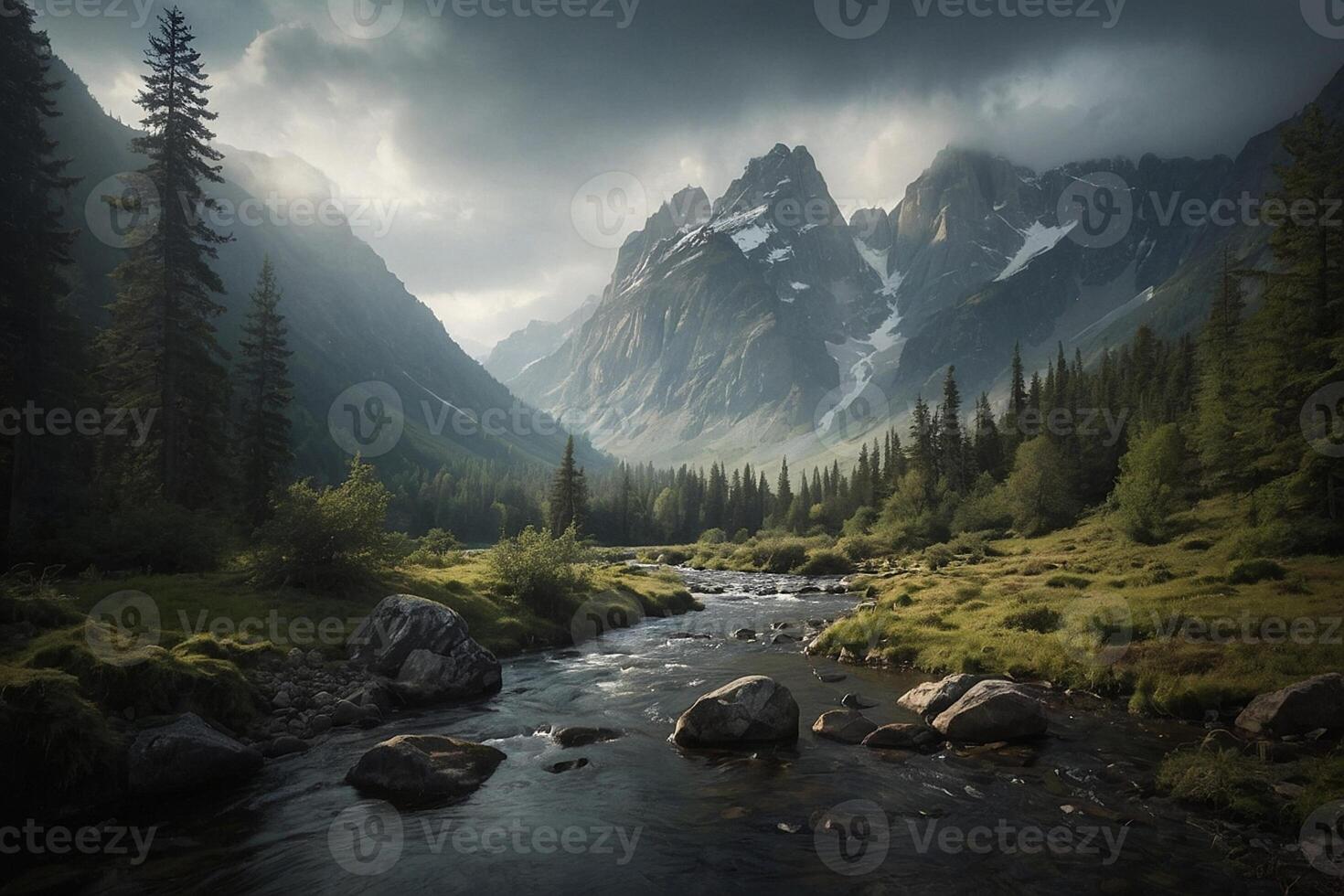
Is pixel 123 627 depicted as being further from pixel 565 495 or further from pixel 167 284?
pixel 565 495

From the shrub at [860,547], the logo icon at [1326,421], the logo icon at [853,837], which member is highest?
the logo icon at [1326,421]

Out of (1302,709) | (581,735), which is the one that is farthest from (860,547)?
(581,735)

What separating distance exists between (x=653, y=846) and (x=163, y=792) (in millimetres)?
10365

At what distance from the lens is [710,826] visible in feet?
41.0

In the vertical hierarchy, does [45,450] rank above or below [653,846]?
above

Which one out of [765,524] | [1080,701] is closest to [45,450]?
[1080,701]

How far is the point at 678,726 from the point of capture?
698 inches

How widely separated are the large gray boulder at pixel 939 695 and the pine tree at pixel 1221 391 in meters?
35.6

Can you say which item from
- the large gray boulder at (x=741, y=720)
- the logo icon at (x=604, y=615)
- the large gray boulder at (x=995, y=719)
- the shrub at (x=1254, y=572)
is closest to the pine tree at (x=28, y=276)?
the logo icon at (x=604, y=615)

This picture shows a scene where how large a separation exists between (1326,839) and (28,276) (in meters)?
46.6

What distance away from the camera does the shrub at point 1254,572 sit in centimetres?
2855

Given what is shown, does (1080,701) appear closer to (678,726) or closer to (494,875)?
(678,726)

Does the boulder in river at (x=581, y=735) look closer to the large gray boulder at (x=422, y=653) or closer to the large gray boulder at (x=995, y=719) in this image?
the large gray boulder at (x=422, y=653)

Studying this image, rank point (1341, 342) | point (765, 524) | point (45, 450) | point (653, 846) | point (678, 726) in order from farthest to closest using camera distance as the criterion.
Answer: point (765, 524) → point (1341, 342) → point (45, 450) → point (678, 726) → point (653, 846)
